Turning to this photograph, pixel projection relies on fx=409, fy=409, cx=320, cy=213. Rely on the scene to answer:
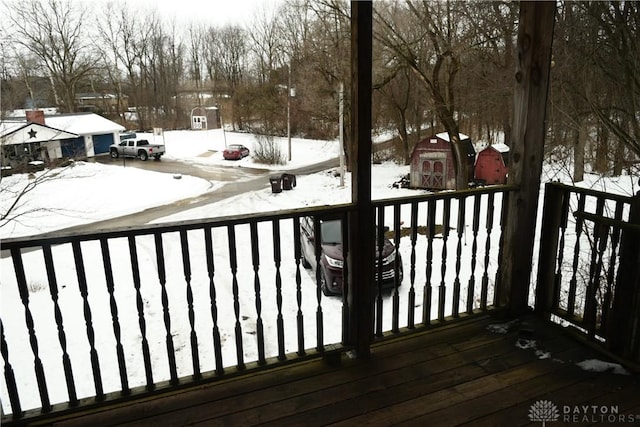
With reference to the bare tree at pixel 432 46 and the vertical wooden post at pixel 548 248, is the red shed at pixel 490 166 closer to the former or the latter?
the bare tree at pixel 432 46

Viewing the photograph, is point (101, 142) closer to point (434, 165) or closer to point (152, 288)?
point (152, 288)

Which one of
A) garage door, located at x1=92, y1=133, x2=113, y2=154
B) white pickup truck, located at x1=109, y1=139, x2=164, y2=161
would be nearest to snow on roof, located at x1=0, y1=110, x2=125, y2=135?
garage door, located at x1=92, y1=133, x2=113, y2=154

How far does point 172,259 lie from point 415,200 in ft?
22.6

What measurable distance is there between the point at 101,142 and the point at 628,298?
12.6 metres

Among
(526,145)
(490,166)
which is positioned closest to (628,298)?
(526,145)

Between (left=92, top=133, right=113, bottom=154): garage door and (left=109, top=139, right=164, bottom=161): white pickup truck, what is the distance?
87cm

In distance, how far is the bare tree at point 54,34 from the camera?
15.7ft

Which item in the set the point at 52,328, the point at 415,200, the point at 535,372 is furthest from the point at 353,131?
the point at 52,328

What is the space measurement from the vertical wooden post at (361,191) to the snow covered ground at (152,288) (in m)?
1.45

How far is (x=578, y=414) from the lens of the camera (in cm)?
152

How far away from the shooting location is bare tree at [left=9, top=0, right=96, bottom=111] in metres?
4.78

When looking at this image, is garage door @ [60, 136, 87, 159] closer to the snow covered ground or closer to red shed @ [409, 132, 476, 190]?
the snow covered ground

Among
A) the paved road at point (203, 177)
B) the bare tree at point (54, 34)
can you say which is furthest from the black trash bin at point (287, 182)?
the bare tree at point (54, 34)

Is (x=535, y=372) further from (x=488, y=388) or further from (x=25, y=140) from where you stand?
(x=25, y=140)
